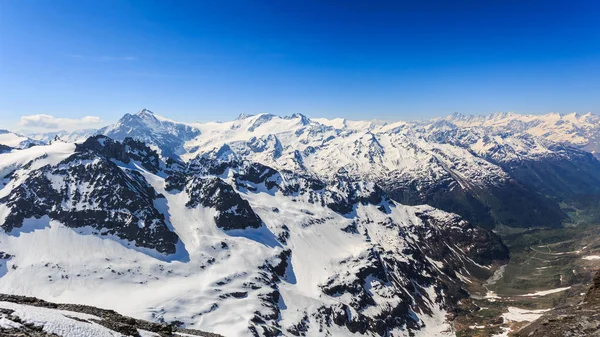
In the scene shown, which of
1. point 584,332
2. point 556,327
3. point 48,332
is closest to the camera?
point 48,332

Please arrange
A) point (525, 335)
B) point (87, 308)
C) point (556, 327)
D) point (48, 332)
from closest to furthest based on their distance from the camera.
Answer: point (48, 332) < point (556, 327) < point (525, 335) < point (87, 308)

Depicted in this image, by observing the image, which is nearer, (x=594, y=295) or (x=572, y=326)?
(x=572, y=326)

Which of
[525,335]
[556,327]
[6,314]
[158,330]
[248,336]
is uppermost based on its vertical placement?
[6,314]

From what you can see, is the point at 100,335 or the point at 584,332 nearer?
the point at 100,335

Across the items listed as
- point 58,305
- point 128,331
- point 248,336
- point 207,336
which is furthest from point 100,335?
point 248,336

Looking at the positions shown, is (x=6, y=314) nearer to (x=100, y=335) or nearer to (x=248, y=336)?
(x=100, y=335)

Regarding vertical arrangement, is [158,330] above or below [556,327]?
below

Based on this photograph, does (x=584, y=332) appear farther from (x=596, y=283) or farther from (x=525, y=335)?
(x=596, y=283)

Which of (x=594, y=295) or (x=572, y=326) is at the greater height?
(x=572, y=326)

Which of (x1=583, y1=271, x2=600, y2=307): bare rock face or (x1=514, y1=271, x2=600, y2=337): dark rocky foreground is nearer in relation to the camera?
(x1=514, y1=271, x2=600, y2=337): dark rocky foreground

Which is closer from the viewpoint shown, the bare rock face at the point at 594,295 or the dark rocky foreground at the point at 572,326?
the dark rocky foreground at the point at 572,326
